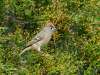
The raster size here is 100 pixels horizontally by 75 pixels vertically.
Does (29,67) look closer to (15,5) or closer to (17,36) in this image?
(17,36)

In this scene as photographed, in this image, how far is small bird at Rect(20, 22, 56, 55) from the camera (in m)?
6.86

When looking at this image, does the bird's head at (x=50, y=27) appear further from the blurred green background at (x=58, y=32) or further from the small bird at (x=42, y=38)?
the blurred green background at (x=58, y=32)

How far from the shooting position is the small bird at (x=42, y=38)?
6.86m

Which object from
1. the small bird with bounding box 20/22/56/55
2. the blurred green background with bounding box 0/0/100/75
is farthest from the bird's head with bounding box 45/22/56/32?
the blurred green background with bounding box 0/0/100/75

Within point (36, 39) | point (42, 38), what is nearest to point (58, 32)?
point (42, 38)

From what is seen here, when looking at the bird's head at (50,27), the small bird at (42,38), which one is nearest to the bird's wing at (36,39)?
the small bird at (42,38)

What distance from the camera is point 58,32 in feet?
23.6

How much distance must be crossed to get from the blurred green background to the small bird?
0.09 metres

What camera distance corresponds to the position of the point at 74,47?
721cm

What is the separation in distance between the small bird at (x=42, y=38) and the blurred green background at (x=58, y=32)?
9cm

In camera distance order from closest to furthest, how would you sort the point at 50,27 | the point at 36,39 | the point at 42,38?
the point at 50,27, the point at 36,39, the point at 42,38

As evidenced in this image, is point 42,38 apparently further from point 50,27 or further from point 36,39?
point 50,27

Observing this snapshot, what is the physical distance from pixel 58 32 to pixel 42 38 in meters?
0.30

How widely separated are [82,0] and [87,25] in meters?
0.46
